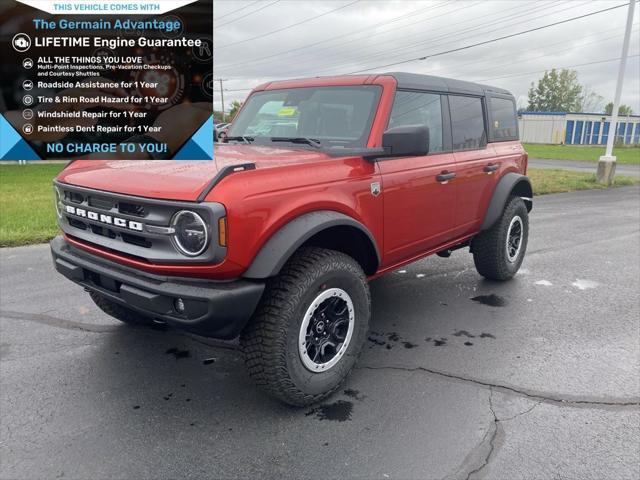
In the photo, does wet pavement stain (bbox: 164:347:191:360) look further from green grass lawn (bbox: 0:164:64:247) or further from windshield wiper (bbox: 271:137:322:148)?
green grass lawn (bbox: 0:164:64:247)

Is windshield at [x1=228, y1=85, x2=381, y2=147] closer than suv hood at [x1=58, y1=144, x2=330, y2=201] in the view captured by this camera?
No

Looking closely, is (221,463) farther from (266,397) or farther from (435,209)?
(435,209)

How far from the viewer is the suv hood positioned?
263cm

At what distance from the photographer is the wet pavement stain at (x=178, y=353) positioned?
3.63 meters

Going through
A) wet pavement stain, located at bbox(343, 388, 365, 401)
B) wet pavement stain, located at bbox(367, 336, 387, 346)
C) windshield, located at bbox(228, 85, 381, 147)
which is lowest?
wet pavement stain, located at bbox(343, 388, 365, 401)

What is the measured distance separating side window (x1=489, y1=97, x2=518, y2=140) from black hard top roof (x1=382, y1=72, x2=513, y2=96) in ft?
0.55

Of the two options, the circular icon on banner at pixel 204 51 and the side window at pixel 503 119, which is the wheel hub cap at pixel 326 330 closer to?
the circular icon on banner at pixel 204 51

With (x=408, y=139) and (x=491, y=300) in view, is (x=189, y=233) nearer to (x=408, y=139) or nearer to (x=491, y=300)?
(x=408, y=139)

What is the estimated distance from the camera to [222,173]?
260 cm

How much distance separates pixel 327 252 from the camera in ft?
10.1

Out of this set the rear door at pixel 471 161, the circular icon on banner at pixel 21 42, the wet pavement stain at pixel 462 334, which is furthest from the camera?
the rear door at pixel 471 161

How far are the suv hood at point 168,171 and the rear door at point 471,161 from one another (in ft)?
5.39

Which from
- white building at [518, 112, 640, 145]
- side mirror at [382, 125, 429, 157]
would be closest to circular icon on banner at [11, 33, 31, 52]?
side mirror at [382, 125, 429, 157]
